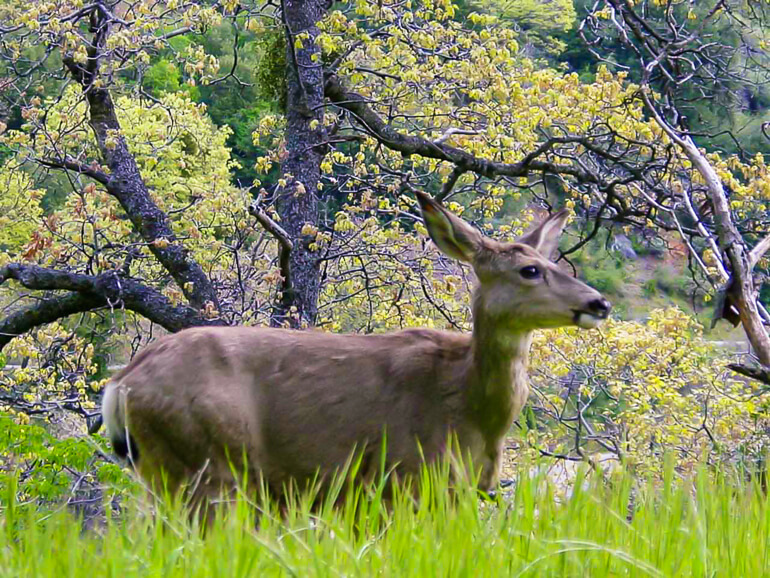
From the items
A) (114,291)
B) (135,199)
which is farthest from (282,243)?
(135,199)

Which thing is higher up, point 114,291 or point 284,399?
point 114,291

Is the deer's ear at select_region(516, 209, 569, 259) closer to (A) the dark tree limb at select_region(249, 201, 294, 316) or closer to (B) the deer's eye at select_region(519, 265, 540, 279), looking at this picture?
(B) the deer's eye at select_region(519, 265, 540, 279)

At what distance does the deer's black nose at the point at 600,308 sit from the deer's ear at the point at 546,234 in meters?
0.83

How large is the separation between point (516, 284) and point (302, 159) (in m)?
5.93

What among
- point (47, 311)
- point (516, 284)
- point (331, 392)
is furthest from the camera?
point (47, 311)

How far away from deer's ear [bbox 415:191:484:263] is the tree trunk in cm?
504

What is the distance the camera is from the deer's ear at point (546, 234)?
651cm

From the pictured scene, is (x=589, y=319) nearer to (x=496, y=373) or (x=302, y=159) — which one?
(x=496, y=373)

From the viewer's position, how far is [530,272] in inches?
233

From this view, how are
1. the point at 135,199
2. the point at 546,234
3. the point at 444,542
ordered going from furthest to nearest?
the point at 135,199
the point at 546,234
the point at 444,542

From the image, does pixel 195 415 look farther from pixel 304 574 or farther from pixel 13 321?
pixel 13 321

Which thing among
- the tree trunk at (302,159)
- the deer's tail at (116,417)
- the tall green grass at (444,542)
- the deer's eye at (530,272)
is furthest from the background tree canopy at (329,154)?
the tall green grass at (444,542)

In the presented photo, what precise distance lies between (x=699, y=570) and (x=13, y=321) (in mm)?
10295

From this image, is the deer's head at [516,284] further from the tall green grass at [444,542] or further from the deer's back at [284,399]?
the tall green grass at [444,542]
